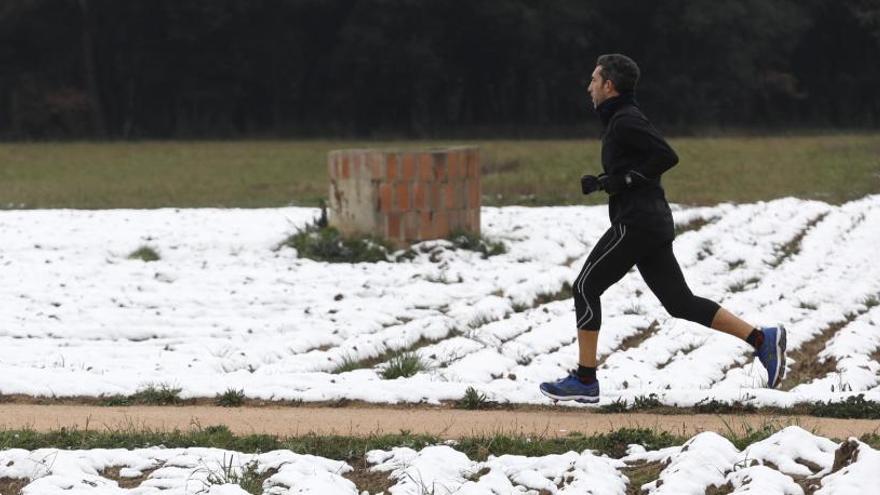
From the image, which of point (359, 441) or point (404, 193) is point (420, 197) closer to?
point (404, 193)

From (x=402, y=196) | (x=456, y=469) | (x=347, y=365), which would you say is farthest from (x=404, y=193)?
(x=456, y=469)

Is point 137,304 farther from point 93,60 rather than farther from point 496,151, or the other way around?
point 93,60

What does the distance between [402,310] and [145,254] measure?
4.06 metres

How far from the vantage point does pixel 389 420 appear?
24.0 ft

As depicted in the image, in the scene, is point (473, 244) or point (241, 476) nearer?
point (241, 476)

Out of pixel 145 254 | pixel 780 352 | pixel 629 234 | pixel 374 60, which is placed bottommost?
pixel 780 352

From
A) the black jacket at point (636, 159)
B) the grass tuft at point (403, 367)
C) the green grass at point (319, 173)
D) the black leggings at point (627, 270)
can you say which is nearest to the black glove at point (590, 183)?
the black jacket at point (636, 159)

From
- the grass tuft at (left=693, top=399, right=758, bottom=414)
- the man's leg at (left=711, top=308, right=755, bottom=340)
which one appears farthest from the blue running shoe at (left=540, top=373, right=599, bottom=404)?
the man's leg at (left=711, top=308, right=755, bottom=340)

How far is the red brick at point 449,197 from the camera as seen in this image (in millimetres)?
15086

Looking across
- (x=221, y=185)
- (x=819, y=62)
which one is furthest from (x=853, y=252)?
(x=819, y=62)

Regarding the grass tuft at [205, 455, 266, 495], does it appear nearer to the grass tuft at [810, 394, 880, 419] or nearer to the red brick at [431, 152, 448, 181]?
the grass tuft at [810, 394, 880, 419]

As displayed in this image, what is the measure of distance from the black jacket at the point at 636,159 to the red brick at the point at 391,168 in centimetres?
726

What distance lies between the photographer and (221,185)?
2520 centimetres

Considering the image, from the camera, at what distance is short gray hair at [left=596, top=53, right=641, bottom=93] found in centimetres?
761
